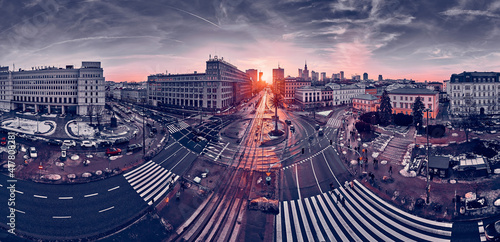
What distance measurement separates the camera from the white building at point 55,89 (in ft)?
308

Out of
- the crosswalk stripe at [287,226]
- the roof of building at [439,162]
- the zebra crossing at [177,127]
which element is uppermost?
the zebra crossing at [177,127]

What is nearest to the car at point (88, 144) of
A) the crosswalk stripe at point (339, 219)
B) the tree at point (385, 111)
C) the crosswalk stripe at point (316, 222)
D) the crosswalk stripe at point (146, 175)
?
the crosswalk stripe at point (146, 175)

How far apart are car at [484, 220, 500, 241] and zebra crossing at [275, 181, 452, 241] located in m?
2.98

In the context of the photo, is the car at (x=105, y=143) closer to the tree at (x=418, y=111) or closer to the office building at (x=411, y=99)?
the tree at (x=418, y=111)

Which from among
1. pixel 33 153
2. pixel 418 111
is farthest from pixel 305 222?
pixel 418 111

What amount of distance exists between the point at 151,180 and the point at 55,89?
85522 millimetres

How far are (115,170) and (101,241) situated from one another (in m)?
20.5

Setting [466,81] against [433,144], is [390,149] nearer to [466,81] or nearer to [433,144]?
[433,144]

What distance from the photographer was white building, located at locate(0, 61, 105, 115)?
93.9m

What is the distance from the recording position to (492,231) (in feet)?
82.3

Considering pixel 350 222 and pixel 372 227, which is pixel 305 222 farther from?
pixel 372 227

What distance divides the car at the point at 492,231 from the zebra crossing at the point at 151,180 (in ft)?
125

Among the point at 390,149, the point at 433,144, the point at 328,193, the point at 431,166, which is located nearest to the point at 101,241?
the point at 328,193

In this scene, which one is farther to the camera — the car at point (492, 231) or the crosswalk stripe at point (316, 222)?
the crosswalk stripe at point (316, 222)
